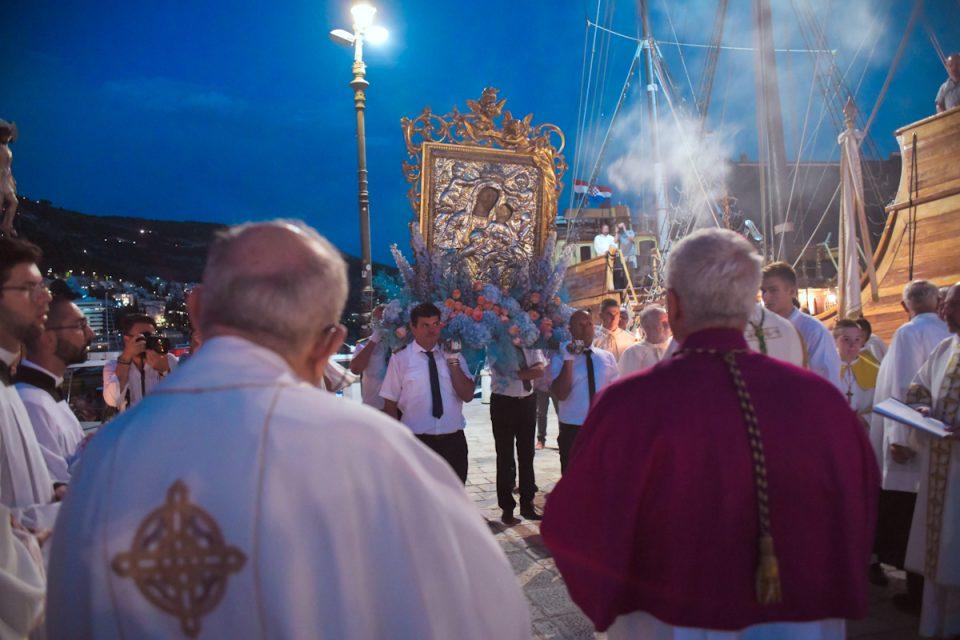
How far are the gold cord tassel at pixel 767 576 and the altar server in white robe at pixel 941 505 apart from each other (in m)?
2.42

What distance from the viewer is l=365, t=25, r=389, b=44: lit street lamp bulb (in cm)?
912

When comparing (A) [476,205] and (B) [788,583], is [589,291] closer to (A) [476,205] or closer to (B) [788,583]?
(A) [476,205]

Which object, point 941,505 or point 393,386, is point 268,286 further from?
point 393,386

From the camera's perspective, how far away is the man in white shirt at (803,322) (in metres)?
3.94

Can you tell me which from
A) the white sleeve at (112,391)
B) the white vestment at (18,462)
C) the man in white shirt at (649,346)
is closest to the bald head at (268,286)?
the white vestment at (18,462)

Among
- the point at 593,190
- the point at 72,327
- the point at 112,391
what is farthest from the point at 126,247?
the point at 72,327

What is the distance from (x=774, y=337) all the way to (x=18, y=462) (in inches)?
150

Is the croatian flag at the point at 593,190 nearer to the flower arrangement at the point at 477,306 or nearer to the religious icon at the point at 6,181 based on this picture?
the flower arrangement at the point at 477,306

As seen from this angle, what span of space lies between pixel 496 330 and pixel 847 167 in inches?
267

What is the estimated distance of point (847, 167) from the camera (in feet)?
29.7

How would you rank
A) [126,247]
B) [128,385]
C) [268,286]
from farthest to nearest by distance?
[126,247] < [128,385] < [268,286]

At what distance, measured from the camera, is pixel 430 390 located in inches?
210

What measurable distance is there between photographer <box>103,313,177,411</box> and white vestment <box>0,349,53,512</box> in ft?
9.62

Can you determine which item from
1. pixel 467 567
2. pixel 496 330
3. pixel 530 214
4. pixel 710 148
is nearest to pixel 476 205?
pixel 530 214
